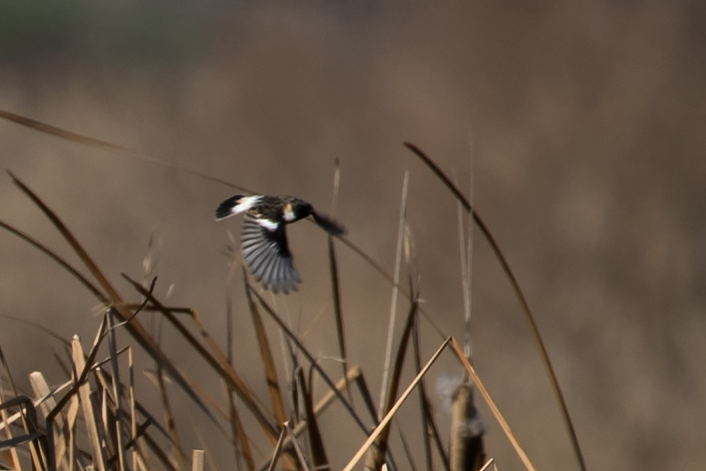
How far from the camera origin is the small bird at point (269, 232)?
56 centimetres

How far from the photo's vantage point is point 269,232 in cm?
61

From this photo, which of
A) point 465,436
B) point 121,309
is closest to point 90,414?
point 121,309

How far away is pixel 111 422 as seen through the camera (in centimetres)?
42

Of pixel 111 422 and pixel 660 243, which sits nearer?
pixel 111 422

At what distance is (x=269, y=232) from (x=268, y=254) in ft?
0.05

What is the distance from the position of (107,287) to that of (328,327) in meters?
1.04

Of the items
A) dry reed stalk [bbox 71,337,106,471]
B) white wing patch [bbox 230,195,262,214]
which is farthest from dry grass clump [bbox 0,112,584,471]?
white wing patch [bbox 230,195,262,214]

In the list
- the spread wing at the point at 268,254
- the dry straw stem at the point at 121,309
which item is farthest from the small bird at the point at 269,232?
the dry straw stem at the point at 121,309

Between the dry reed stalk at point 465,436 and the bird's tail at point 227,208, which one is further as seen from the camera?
the bird's tail at point 227,208

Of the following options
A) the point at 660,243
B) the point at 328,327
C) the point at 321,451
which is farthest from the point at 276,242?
the point at 660,243

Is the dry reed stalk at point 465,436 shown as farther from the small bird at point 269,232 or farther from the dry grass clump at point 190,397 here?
the small bird at point 269,232

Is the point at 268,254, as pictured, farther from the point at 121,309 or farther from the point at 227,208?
the point at 121,309

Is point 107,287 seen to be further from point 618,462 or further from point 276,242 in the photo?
point 618,462

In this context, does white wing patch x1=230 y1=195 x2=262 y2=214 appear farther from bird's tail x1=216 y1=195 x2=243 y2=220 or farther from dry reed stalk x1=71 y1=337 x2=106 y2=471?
dry reed stalk x1=71 y1=337 x2=106 y2=471
